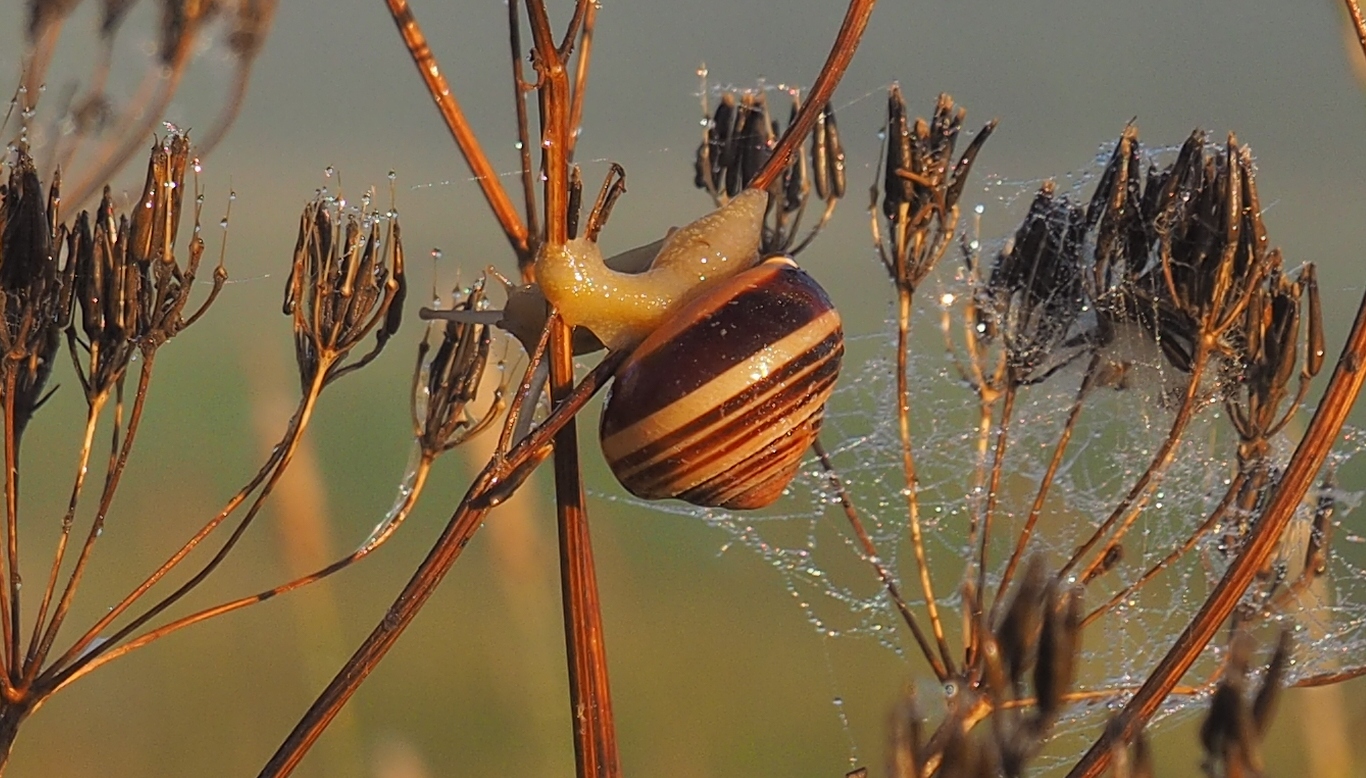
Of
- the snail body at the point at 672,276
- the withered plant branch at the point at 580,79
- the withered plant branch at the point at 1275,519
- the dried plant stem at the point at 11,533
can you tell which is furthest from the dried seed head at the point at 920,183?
the dried plant stem at the point at 11,533

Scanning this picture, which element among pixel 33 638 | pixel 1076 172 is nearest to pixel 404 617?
pixel 33 638

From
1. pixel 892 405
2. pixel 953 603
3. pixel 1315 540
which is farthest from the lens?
pixel 892 405

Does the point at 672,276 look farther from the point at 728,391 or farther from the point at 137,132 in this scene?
the point at 137,132

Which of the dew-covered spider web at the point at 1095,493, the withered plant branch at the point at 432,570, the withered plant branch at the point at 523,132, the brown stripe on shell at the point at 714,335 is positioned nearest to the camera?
the withered plant branch at the point at 432,570

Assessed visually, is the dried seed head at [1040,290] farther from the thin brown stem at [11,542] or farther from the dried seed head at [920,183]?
the thin brown stem at [11,542]

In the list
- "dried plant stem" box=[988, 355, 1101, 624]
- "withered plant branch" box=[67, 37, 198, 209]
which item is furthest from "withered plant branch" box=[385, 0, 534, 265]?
"dried plant stem" box=[988, 355, 1101, 624]

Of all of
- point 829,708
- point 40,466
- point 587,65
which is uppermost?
point 587,65

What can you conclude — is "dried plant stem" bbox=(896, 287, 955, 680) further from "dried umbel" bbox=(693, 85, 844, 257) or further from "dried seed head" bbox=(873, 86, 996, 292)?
"dried umbel" bbox=(693, 85, 844, 257)

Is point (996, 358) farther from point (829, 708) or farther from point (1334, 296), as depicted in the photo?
point (829, 708)
